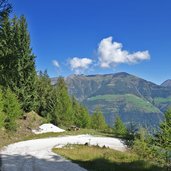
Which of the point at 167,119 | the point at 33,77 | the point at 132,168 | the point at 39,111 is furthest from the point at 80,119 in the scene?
the point at 132,168

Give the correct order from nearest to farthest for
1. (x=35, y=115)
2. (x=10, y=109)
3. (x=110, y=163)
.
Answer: (x=110, y=163), (x=10, y=109), (x=35, y=115)

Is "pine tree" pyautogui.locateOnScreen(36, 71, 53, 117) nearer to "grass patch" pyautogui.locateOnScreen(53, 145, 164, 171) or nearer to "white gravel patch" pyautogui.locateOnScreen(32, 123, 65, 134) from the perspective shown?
"white gravel patch" pyautogui.locateOnScreen(32, 123, 65, 134)

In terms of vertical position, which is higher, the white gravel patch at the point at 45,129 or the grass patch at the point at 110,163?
the white gravel patch at the point at 45,129

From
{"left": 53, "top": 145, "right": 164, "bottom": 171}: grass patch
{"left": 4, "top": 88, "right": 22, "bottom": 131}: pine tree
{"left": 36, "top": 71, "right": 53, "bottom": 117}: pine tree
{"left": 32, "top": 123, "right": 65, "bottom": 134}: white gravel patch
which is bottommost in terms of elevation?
{"left": 53, "top": 145, "right": 164, "bottom": 171}: grass patch

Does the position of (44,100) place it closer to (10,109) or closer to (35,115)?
(35,115)

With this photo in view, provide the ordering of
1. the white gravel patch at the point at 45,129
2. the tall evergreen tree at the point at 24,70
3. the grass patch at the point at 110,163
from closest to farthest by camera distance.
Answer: the grass patch at the point at 110,163 < the white gravel patch at the point at 45,129 < the tall evergreen tree at the point at 24,70

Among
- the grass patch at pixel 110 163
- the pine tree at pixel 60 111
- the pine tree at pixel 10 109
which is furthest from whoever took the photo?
the pine tree at pixel 60 111

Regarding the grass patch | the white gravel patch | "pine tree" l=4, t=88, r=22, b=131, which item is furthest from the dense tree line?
the grass patch

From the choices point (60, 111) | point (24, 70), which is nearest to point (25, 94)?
point (24, 70)

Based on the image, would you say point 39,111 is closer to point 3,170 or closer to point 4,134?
point 4,134

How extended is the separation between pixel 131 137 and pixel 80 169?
114 feet

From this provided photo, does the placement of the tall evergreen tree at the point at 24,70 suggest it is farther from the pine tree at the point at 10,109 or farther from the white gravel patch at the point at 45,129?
the pine tree at the point at 10,109

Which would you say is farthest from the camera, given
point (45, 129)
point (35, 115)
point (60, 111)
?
point (60, 111)

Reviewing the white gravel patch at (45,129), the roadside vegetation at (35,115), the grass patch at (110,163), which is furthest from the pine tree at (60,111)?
the grass patch at (110,163)
